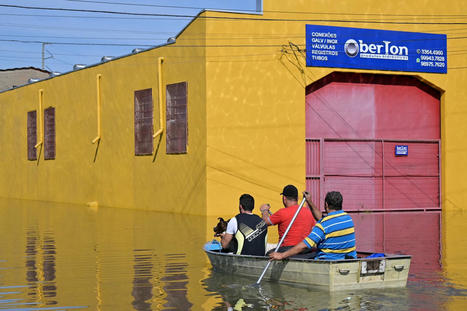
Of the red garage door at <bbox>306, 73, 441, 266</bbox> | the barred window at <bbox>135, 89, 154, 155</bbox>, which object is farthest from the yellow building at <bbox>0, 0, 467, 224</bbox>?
the red garage door at <bbox>306, 73, 441, 266</bbox>

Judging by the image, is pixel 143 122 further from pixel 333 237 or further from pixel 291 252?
pixel 333 237

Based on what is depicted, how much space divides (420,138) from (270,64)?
6.66 meters

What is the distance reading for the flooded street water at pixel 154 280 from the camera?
9.70m

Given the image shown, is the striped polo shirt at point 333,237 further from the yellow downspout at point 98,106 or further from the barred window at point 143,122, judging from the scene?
the yellow downspout at point 98,106

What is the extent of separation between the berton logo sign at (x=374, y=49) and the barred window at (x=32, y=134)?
1801 centimetres

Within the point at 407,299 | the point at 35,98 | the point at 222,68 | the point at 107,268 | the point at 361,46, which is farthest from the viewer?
the point at 35,98

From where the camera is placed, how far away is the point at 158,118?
28000mm

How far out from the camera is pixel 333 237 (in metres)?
10.3

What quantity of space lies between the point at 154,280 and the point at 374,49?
698 inches

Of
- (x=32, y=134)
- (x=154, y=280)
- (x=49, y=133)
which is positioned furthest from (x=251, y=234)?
(x=32, y=134)


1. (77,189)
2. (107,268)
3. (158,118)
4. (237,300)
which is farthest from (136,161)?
(237,300)

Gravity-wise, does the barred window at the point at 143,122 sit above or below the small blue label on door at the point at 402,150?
above

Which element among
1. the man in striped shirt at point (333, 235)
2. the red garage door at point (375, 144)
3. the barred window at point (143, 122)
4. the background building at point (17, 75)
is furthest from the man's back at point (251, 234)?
the background building at point (17, 75)

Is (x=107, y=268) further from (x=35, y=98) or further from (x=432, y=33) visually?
(x=35, y=98)
